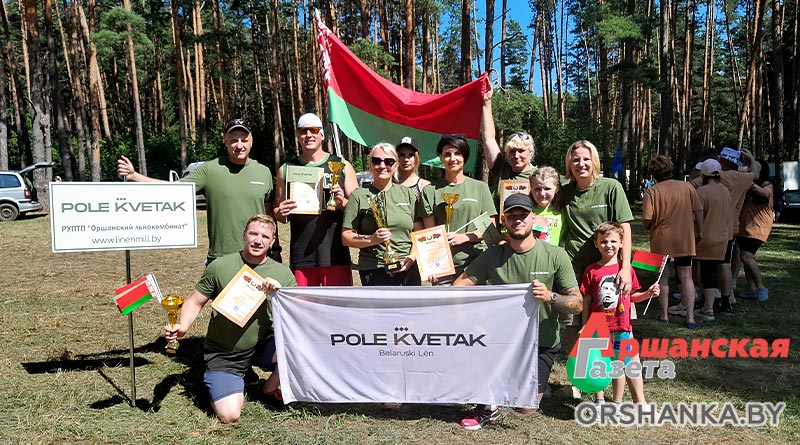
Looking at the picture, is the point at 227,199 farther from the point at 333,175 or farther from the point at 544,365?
the point at 544,365

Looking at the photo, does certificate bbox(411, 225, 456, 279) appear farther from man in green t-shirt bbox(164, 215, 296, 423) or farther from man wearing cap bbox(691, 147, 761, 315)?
man wearing cap bbox(691, 147, 761, 315)

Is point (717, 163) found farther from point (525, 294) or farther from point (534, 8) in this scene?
point (534, 8)

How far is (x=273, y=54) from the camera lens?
2769 cm

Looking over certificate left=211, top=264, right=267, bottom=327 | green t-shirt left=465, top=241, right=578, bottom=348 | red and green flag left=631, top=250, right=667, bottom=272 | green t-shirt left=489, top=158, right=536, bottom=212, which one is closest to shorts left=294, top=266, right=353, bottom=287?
certificate left=211, top=264, right=267, bottom=327

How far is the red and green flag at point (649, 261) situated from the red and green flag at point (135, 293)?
137 inches

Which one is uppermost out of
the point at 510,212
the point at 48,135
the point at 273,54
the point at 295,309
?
the point at 273,54

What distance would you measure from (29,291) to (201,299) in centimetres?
595

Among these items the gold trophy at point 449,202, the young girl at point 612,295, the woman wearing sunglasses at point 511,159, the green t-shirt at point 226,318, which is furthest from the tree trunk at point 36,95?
the young girl at point 612,295

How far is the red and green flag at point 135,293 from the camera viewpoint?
4.02 metres

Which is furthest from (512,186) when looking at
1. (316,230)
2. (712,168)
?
(712,168)

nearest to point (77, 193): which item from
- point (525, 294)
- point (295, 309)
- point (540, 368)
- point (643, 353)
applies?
point (295, 309)

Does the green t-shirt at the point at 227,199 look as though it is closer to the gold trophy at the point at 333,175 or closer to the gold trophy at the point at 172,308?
the gold trophy at the point at 333,175

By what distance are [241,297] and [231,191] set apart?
101 cm

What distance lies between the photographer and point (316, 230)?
15.2ft
